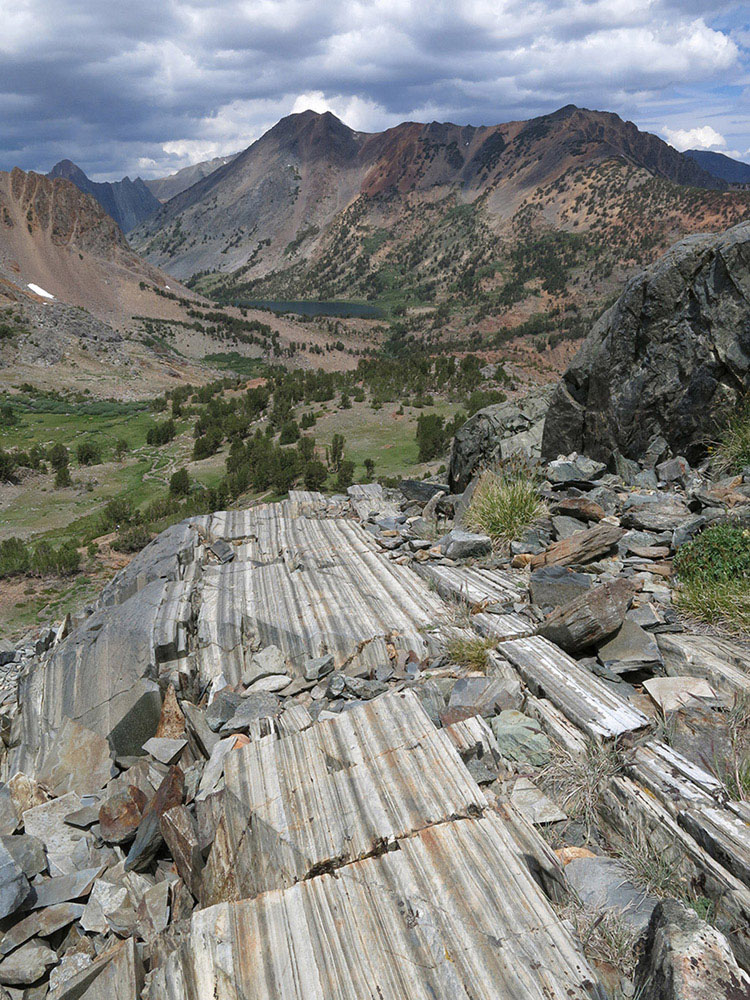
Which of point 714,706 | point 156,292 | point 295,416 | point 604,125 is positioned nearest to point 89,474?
point 295,416

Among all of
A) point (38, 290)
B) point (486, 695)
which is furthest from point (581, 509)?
point (38, 290)

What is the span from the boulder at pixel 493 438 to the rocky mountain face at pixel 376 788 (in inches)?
205

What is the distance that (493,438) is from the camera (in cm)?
1135

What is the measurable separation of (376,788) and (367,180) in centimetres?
17509

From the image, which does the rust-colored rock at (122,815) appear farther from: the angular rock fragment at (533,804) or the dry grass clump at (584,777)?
the dry grass clump at (584,777)

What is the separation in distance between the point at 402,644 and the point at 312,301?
11873cm

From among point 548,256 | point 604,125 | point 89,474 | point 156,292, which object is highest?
point 604,125

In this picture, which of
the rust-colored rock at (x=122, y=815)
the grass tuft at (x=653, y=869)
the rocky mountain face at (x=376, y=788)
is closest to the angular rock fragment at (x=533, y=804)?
the rocky mountain face at (x=376, y=788)

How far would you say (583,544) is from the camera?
5426 millimetres

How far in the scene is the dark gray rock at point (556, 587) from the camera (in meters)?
4.64

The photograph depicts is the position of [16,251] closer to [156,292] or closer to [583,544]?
[156,292]

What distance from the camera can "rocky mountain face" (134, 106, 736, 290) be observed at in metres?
122

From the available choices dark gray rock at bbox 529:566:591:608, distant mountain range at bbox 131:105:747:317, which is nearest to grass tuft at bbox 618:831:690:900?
dark gray rock at bbox 529:566:591:608

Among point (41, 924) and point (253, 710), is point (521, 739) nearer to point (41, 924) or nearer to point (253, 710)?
point (253, 710)
